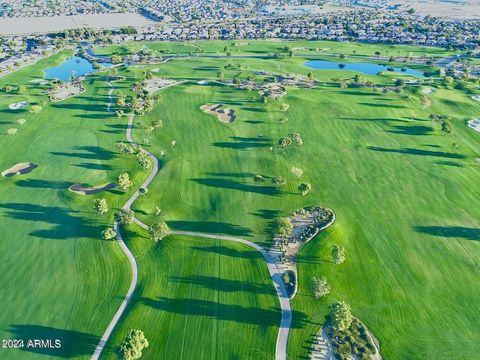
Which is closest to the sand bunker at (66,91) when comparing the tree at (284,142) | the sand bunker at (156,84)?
the sand bunker at (156,84)

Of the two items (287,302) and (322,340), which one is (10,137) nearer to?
(287,302)

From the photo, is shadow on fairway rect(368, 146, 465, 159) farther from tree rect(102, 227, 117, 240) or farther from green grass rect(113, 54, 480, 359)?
tree rect(102, 227, 117, 240)

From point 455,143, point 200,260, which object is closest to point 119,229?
point 200,260

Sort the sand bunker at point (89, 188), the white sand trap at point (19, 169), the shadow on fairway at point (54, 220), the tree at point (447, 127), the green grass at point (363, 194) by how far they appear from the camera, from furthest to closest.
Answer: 1. the tree at point (447, 127)
2. the white sand trap at point (19, 169)
3. the sand bunker at point (89, 188)
4. the shadow on fairway at point (54, 220)
5. the green grass at point (363, 194)

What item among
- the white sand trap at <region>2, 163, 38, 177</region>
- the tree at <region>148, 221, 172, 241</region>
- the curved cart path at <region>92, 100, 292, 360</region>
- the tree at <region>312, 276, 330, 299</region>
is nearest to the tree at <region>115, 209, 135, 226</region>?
the curved cart path at <region>92, 100, 292, 360</region>

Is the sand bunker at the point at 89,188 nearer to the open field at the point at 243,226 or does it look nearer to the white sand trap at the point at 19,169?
the open field at the point at 243,226

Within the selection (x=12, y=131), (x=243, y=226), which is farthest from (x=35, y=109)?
(x=243, y=226)

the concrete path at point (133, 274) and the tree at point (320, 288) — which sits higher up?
the tree at point (320, 288)
